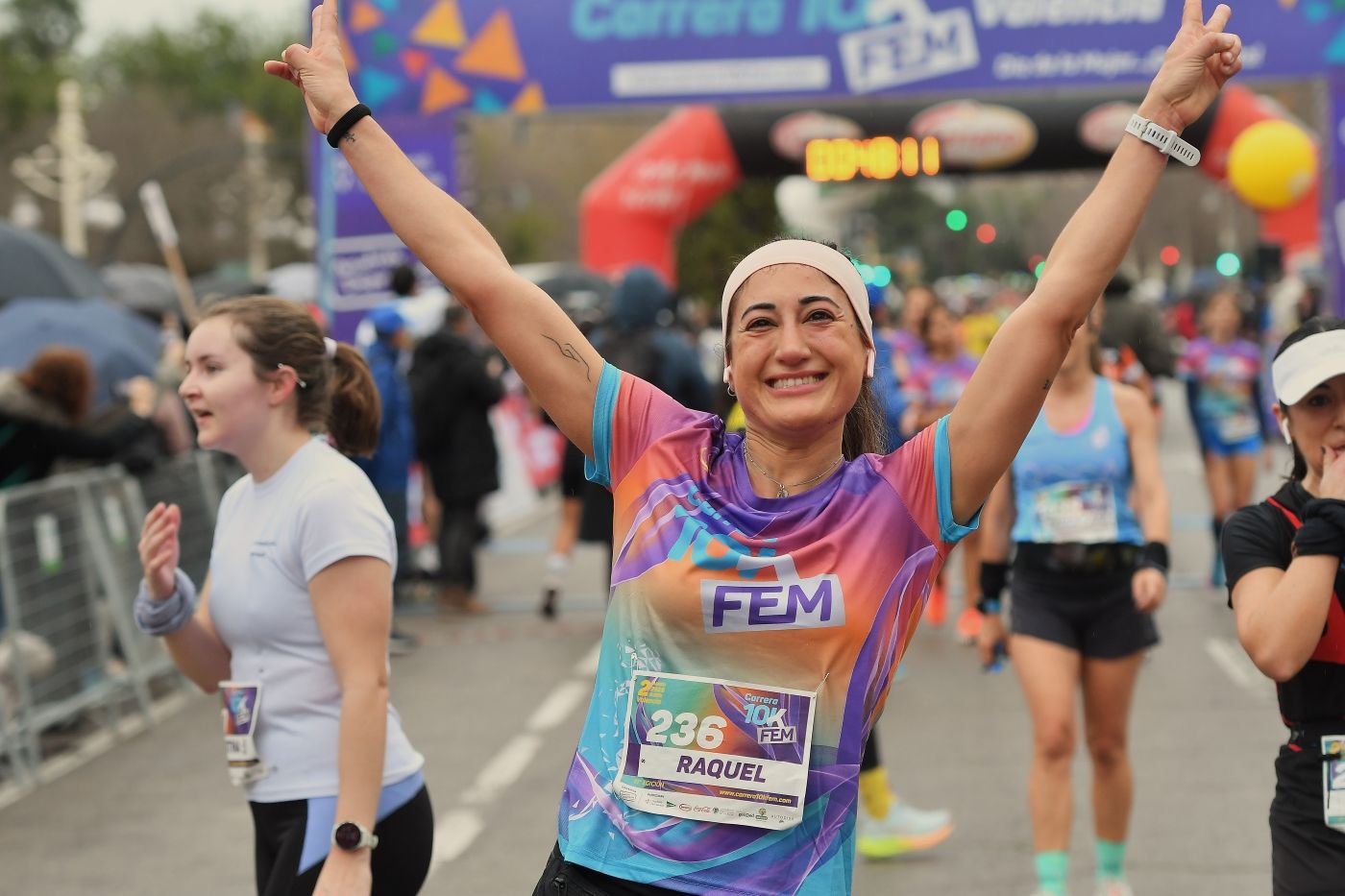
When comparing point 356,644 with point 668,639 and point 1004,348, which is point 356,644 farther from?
point 1004,348

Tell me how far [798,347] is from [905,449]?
0.23 metres

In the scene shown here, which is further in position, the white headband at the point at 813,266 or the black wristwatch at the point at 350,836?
the black wristwatch at the point at 350,836

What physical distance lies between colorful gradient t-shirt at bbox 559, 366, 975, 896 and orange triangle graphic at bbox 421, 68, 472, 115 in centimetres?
1208

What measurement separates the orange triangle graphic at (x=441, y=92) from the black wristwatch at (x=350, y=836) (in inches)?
460

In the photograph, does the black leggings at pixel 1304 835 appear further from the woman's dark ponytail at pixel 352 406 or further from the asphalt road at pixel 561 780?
the asphalt road at pixel 561 780

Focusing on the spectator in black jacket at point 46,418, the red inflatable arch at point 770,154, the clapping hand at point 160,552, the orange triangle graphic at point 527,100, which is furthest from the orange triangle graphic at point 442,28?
the clapping hand at point 160,552

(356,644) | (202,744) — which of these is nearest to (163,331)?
(202,744)

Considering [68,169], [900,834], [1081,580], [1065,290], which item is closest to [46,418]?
[900,834]

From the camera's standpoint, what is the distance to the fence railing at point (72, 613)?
8039 mm

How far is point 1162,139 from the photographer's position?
271 cm

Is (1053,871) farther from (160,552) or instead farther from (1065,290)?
(1065,290)

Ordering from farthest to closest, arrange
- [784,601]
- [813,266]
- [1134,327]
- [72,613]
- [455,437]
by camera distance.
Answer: [455,437] < [1134,327] < [72,613] < [813,266] < [784,601]

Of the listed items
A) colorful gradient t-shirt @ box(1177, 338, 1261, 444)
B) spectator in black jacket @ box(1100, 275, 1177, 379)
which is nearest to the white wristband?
spectator in black jacket @ box(1100, 275, 1177, 379)

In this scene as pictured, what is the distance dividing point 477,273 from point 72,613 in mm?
6576
